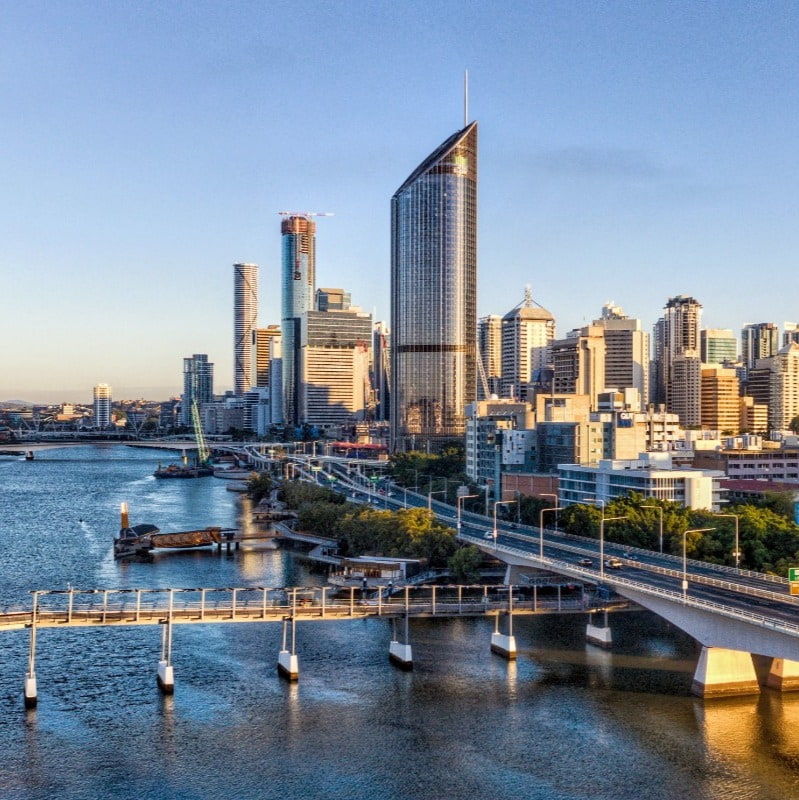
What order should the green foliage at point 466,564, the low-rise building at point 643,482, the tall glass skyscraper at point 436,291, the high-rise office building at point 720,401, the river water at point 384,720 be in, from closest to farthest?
the river water at point 384,720, the green foliage at point 466,564, the low-rise building at point 643,482, the tall glass skyscraper at point 436,291, the high-rise office building at point 720,401

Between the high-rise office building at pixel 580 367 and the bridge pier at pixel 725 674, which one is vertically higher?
the high-rise office building at pixel 580 367

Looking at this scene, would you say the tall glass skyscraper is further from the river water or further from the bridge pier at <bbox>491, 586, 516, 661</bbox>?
the bridge pier at <bbox>491, 586, 516, 661</bbox>

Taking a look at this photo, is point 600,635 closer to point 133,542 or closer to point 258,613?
point 258,613

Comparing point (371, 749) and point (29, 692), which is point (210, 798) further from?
point (29, 692)

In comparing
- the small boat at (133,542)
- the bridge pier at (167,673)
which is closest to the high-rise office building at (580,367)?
the small boat at (133,542)

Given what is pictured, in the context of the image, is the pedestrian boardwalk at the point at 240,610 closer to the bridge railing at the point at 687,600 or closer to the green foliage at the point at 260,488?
the bridge railing at the point at 687,600

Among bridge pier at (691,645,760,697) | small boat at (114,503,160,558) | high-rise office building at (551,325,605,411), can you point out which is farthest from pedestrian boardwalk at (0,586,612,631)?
high-rise office building at (551,325,605,411)

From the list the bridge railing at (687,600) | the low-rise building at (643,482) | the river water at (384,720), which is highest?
the low-rise building at (643,482)

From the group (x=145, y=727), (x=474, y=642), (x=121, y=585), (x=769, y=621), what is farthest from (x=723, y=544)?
(x=121, y=585)

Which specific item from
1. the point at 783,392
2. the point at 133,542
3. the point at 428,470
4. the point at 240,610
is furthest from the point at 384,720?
the point at 783,392
